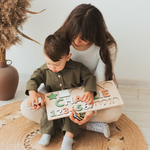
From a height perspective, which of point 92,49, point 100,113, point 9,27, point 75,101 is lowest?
point 100,113

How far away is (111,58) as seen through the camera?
1.30 meters

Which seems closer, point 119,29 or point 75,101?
point 75,101

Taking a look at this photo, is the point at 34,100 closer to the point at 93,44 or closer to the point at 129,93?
the point at 93,44

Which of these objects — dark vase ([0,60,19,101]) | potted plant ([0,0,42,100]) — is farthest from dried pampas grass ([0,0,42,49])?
dark vase ([0,60,19,101])

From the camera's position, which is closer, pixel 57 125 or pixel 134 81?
pixel 57 125

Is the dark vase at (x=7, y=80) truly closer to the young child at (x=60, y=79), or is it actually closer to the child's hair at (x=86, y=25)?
the young child at (x=60, y=79)

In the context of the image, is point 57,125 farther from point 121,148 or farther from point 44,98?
point 121,148

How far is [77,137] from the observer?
120 cm

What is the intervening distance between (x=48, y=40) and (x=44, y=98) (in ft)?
1.05

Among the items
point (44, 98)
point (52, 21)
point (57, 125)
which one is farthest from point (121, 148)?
point (52, 21)

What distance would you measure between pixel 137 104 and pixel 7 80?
979mm

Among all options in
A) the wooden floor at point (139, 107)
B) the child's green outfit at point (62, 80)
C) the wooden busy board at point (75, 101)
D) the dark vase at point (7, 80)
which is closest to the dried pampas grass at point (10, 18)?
the dark vase at point (7, 80)

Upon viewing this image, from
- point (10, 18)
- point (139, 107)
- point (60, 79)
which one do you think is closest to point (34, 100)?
point (60, 79)

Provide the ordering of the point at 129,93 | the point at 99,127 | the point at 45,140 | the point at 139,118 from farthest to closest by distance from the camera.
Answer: the point at 129,93
the point at 139,118
the point at 99,127
the point at 45,140
